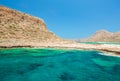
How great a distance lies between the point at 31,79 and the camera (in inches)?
617

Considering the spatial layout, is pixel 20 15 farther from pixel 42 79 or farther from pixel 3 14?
pixel 42 79

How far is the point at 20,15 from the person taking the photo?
251 ft

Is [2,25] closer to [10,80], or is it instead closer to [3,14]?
[3,14]

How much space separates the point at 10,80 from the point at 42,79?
3098mm

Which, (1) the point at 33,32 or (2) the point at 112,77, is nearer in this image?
(2) the point at 112,77

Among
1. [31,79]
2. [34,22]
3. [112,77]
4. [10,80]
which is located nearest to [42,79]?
[31,79]

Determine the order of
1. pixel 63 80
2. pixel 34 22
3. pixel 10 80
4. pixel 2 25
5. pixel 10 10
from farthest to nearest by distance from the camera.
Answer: pixel 34 22
pixel 10 10
pixel 2 25
pixel 63 80
pixel 10 80

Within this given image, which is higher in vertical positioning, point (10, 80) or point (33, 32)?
point (33, 32)

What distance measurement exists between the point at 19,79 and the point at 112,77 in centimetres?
1016

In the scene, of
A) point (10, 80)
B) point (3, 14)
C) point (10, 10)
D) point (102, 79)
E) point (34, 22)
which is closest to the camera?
point (10, 80)

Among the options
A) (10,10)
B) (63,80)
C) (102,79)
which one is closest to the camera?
(63,80)

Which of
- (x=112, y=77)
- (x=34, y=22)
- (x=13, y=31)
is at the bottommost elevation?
(x=112, y=77)

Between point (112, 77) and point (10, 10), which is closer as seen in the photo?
point (112, 77)

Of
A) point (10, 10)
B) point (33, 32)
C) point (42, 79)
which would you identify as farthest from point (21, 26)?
point (42, 79)
